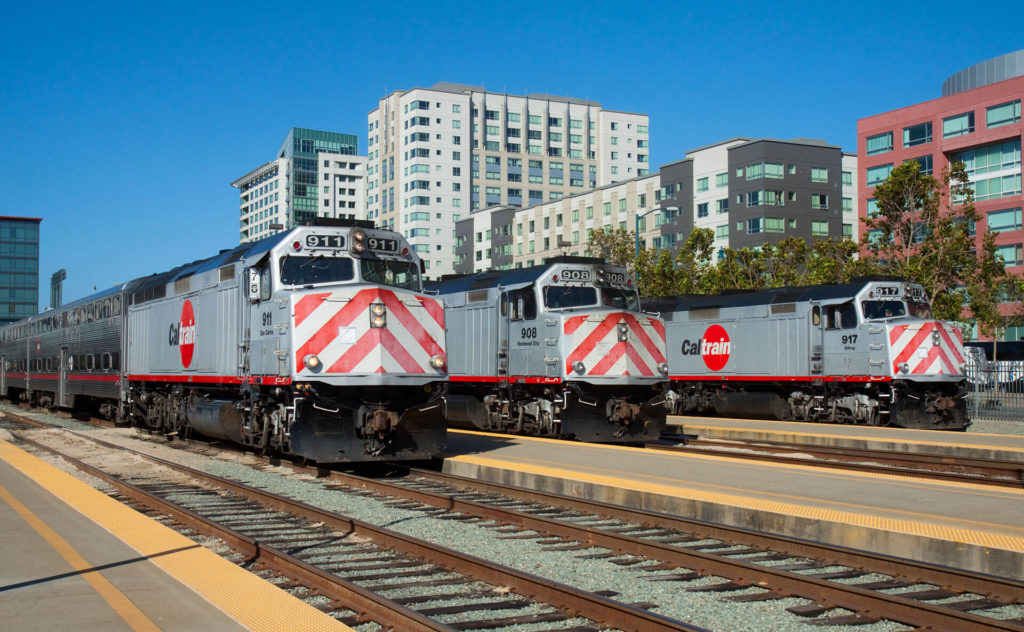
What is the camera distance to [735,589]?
7309 mm

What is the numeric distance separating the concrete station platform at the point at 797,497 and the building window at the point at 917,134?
55778 millimetres

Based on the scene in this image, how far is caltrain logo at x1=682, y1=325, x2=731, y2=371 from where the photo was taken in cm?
2578

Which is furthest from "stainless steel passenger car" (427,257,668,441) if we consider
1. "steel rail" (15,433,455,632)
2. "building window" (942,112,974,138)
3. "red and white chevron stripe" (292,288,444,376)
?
"building window" (942,112,974,138)

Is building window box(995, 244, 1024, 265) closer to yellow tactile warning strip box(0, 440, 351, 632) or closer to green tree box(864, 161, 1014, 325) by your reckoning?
green tree box(864, 161, 1014, 325)

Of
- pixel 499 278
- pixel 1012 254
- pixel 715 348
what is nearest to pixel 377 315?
pixel 499 278

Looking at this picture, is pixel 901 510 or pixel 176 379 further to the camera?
pixel 176 379

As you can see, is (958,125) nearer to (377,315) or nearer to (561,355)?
(561,355)

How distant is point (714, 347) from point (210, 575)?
2074 cm

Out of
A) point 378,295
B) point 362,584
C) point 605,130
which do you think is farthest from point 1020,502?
point 605,130

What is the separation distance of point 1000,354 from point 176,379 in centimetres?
5760

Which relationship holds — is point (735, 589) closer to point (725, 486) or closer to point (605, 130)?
Result: point (725, 486)

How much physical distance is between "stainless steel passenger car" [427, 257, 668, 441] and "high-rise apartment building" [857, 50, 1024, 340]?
41.4 metres

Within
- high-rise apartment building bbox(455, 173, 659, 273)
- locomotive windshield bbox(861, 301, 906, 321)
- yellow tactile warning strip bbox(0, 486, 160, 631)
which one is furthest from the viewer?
high-rise apartment building bbox(455, 173, 659, 273)

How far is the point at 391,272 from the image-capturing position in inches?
574
